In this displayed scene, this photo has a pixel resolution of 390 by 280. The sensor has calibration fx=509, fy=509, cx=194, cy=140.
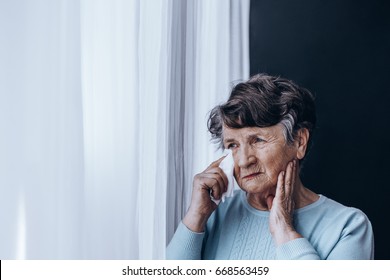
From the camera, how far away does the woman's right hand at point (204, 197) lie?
1.29 metres

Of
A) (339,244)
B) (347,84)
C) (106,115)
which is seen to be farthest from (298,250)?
(106,115)

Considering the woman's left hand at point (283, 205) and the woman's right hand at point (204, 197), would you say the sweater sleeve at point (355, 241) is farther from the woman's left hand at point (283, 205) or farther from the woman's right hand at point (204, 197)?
the woman's right hand at point (204, 197)

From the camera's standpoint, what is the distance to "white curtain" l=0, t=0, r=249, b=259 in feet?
4.28

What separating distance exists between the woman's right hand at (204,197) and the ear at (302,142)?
0.63ft

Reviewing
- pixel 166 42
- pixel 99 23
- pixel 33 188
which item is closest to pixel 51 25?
pixel 99 23

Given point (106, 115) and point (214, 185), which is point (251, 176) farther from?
point (106, 115)

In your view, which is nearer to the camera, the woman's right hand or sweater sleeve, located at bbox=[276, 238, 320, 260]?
sweater sleeve, located at bbox=[276, 238, 320, 260]

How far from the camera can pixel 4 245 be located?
1.30 metres

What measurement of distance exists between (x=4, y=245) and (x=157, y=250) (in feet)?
1.28

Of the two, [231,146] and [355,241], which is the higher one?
[231,146]

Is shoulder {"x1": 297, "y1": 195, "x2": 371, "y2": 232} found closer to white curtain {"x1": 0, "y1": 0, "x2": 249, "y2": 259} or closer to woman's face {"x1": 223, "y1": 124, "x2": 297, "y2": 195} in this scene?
woman's face {"x1": 223, "y1": 124, "x2": 297, "y2": 195}

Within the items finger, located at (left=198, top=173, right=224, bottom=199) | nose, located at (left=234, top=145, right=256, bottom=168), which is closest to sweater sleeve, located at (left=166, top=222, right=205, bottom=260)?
Answer: finger, located at (left=198, top=173, right=224, bottom=199)

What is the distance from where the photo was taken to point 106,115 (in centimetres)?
134

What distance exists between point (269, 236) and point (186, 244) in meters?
0.21
